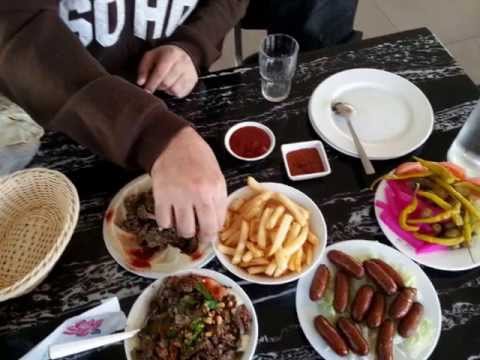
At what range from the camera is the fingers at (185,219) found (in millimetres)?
854

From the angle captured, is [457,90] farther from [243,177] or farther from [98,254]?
[98,254]

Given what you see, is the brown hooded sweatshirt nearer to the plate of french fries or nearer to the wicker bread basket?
the wicker bread basket

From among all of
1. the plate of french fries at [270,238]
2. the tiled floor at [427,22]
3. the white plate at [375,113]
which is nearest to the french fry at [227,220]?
the plate of french fries at [270,238]

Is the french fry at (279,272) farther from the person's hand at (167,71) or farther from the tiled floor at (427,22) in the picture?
the tiled floor at (427,22)

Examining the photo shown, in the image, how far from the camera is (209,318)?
886 mm

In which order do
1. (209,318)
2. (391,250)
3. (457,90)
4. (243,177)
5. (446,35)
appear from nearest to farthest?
(209,318) < (391,250) < (243,177) < (457,90) < (446,35)

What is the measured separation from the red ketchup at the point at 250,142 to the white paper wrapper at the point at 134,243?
8.9 inches

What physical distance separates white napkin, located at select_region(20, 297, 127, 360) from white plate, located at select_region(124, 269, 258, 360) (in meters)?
0.02

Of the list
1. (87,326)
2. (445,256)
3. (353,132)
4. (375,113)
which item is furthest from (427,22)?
(87,326)

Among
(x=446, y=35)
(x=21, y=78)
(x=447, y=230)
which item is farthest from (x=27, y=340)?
(x=446, y=35)

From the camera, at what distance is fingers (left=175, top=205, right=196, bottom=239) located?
854 mm

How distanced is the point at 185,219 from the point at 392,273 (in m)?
0.40

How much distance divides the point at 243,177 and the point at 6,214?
49 centimetres

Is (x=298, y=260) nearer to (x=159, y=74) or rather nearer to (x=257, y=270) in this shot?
(x=257, y=270)
